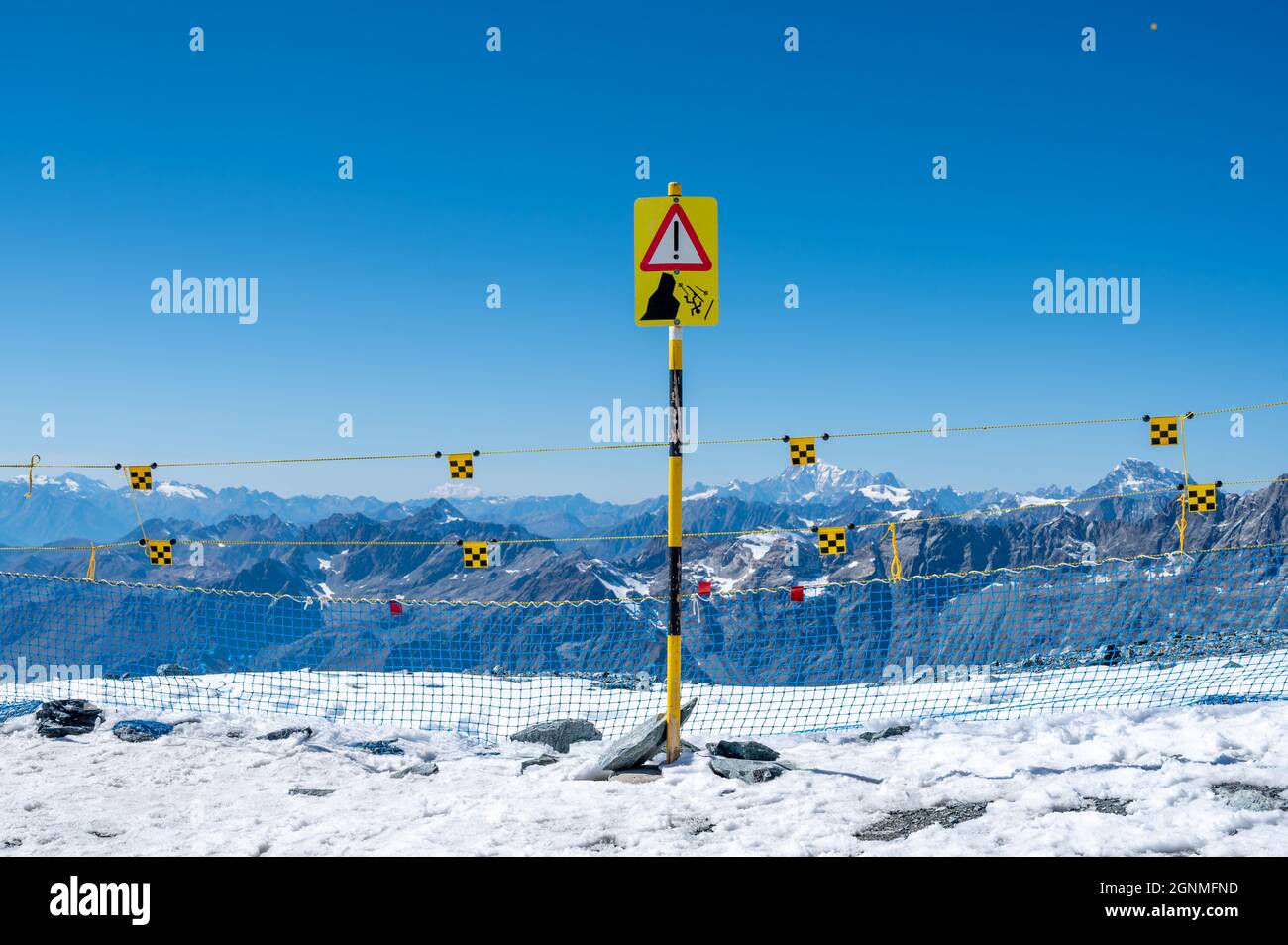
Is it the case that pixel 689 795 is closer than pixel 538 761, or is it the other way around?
pixel 689 795

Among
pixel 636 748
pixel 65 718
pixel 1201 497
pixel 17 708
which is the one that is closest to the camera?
pixel 636 748

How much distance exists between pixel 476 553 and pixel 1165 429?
8888 mm

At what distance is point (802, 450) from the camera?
1232 centimetres

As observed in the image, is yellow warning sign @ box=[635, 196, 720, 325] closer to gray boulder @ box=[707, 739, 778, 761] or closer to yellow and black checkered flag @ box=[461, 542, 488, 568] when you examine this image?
gray boulder @ box=[707, 739, 778, 761]

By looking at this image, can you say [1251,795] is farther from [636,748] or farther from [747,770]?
[636,748]

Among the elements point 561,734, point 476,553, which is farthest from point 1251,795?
point 476,553

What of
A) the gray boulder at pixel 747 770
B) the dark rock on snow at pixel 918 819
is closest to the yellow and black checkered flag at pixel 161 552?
the gray boulder at pixel 747 770

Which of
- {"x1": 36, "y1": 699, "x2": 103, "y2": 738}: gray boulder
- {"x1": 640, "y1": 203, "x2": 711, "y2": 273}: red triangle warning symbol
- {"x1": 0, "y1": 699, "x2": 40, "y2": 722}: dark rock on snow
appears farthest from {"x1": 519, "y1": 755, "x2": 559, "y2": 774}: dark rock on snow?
{"x1": 0, "y1": 699, "x2": 40, "y2": 722}: dark rock on snow

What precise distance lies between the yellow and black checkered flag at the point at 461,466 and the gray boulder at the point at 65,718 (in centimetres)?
511

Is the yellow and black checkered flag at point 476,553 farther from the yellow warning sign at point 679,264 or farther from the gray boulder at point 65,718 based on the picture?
the yellow warning sign at point 679,264

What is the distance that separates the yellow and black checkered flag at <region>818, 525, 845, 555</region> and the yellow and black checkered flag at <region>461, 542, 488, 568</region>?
4.39 m

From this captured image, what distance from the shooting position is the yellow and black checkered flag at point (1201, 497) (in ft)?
33.0
